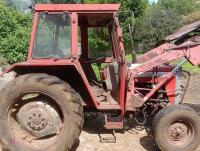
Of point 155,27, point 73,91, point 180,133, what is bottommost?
point 155,27

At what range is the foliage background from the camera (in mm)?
16859

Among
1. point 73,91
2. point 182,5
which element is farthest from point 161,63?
point 182,5

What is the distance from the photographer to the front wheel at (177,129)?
592cm

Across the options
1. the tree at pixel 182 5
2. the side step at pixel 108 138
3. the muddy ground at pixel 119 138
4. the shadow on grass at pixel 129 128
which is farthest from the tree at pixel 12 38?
the tree at pixel 182 5

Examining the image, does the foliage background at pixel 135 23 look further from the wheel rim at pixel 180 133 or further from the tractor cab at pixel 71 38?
the wheel rim at pixel 180 133

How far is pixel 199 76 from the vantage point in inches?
514

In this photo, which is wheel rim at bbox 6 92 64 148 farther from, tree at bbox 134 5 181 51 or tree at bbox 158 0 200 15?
tree at bbox 158 0 200 15

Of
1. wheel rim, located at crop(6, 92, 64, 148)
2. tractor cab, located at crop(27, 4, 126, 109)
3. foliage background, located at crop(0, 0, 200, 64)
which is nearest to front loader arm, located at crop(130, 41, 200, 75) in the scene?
tractor cab, located at crop(27, 4, 126, 109)

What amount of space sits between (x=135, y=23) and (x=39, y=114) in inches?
859

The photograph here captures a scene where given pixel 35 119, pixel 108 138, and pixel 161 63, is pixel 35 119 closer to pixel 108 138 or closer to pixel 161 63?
pixel 108 138

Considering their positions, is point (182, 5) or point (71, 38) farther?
point (182, 5)

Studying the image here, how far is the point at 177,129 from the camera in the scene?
6055 mm

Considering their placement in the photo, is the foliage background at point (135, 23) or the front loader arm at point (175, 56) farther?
the foliage background at point (135, 23)

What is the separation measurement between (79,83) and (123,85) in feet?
2.40
